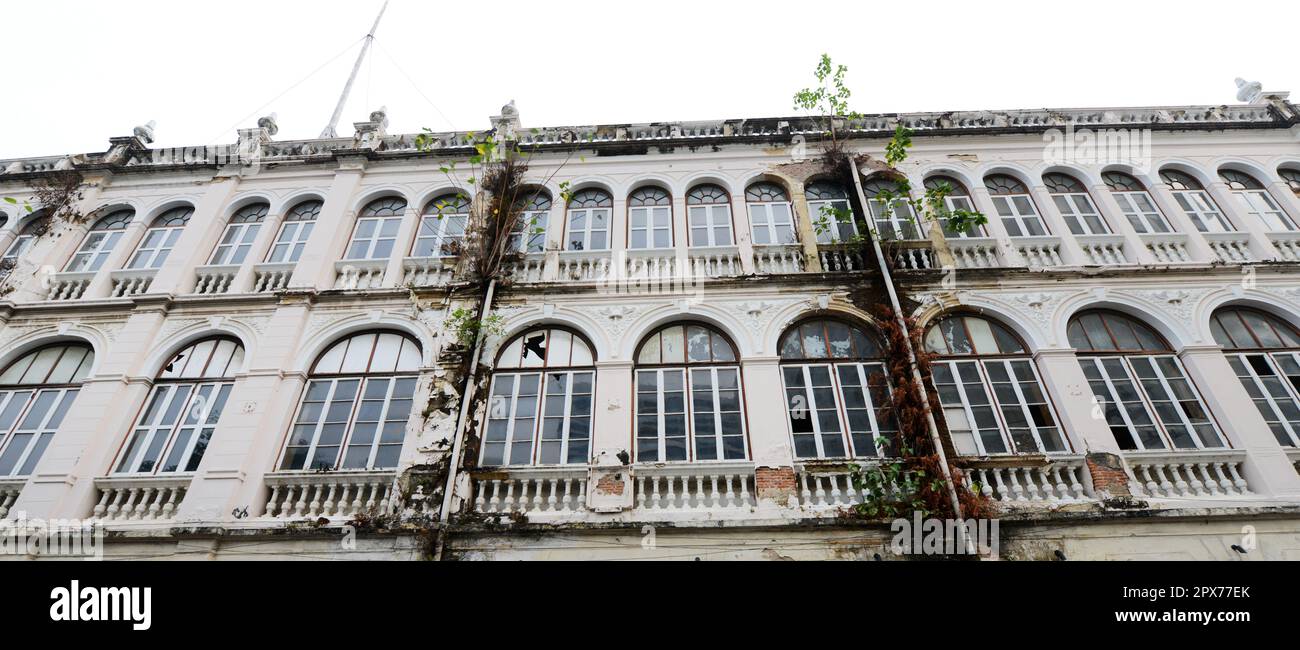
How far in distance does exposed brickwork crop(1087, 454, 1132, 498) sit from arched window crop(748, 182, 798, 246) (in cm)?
496

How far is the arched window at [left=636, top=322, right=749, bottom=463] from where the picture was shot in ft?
25.3

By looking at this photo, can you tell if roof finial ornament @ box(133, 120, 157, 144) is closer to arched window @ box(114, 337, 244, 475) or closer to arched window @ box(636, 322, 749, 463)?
arched window @ box(114, 337, 244, 475)

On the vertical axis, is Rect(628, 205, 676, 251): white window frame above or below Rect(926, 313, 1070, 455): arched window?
above

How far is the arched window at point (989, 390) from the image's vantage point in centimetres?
764

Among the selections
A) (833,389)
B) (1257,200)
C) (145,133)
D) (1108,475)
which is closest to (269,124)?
(145,133)

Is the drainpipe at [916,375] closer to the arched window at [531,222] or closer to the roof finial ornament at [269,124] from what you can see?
the arched window at [531,222]

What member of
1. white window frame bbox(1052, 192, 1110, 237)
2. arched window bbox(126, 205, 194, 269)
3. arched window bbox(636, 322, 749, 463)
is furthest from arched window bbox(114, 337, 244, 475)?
white window frame bbox(1052, 192, 1110, 237)

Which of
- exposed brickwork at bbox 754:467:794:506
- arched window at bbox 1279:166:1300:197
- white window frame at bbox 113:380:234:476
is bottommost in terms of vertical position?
exposed brickwork at bbox 754:467:794:506

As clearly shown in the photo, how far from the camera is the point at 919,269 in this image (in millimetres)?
8953

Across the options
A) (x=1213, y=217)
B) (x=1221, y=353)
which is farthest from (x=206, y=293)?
(x=1213, y=217)

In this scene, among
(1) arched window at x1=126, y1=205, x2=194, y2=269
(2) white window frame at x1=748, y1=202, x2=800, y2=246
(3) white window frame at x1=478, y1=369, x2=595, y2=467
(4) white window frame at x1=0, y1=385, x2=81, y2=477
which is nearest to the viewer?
(3) white window frame at x1=478, y1=369, x2=595, y2=467

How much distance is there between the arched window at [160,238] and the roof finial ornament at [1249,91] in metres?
19.5
